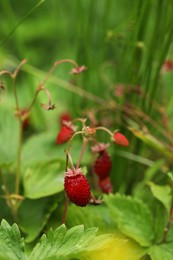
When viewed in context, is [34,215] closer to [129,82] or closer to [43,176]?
[43,176]

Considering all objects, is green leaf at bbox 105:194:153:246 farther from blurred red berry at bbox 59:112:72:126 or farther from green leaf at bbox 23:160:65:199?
blurred red berry at bbox 59:112:72:126

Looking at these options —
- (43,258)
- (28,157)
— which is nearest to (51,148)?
(28,157)

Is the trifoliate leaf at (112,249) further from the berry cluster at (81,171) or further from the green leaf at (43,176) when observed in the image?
the green leaf at (43,176)

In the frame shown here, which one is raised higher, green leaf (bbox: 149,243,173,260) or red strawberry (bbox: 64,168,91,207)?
red strawberry (bbox: 64,168,91,207)

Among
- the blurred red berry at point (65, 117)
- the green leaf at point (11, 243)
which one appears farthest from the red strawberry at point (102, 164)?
the blurred red berry at point (65, 117)

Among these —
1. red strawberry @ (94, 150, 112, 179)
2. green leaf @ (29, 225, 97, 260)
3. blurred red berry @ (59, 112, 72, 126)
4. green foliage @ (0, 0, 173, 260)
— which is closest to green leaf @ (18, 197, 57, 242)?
green foliage @ (0, 0, 173, 260)

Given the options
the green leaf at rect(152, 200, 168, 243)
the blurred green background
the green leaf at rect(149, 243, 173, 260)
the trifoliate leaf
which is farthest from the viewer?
the blurred green background
